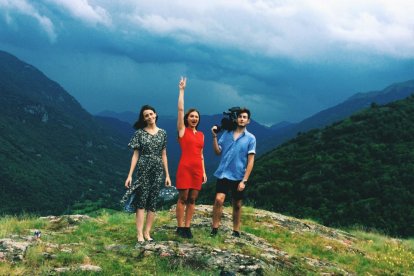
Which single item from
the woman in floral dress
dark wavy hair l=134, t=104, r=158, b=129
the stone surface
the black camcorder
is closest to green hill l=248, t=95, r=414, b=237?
the black camcorder

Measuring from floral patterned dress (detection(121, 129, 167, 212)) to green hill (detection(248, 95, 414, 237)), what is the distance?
2768 centimetres

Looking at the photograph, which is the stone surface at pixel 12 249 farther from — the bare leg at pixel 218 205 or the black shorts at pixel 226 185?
the black shorts at pixel 226 185

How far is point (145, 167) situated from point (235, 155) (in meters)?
1.95

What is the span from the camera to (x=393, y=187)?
138 ft

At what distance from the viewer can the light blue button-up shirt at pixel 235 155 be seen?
9398 mm

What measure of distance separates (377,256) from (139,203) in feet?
22.1

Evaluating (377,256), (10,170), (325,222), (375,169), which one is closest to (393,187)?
(375,169)

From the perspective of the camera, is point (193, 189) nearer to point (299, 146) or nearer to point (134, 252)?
point (134, 252)

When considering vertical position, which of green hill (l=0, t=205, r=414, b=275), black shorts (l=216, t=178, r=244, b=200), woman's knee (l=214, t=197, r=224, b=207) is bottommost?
green hill (l=0, t=205, r=414, b=275)

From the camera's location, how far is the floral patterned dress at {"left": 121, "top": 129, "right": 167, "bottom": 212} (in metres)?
8.73

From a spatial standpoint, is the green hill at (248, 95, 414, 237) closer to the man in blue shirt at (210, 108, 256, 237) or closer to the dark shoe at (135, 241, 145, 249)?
the man in blue shirt at (210, 108, 256, 237)

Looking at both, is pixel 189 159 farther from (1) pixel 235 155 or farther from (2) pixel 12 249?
(2) pixel 12 249

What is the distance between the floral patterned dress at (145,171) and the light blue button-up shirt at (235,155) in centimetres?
143

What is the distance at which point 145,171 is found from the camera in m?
8.77
